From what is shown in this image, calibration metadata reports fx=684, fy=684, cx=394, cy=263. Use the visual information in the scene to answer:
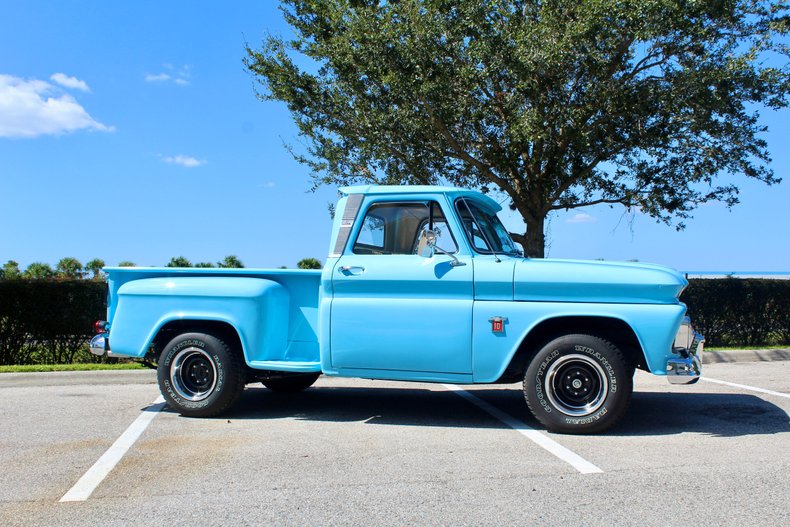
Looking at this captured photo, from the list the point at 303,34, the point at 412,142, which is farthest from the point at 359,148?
the point at 303,34

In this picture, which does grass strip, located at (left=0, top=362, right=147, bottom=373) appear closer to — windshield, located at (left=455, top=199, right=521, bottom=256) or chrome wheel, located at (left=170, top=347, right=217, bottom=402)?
chrome wheel, located at (left=170, top=347, right=217, bottom=402)

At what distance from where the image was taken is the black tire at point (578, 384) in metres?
5.68

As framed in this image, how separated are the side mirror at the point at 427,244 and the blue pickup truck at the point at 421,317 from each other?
1cm

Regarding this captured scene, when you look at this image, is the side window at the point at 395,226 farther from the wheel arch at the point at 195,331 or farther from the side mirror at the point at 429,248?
the wheel arch at the point at 195,331

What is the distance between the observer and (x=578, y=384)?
19.1 ft

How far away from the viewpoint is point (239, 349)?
6.63 m

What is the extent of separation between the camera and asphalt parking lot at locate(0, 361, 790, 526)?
13.1 ft

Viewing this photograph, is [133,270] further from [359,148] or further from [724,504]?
[359,148]

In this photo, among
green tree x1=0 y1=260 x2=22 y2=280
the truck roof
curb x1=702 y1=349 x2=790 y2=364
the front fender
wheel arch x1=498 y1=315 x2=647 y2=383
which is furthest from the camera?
green tree x1=0 y1=260 x2=22 y2=280

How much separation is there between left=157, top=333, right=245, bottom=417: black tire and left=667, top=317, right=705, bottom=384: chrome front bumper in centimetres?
387

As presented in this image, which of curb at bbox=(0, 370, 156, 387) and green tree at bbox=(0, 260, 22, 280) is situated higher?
green tree at bbox=(0, 260, 22, 280)

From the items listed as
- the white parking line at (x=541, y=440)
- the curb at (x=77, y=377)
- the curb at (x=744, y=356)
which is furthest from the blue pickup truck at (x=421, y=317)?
the curb at (x=744, y=356)

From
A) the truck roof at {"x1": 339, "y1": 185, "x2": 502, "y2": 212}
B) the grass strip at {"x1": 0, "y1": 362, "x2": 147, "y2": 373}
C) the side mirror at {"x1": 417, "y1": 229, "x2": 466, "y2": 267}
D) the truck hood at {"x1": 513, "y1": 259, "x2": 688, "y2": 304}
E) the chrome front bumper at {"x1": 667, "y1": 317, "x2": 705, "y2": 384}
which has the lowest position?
the grass strip at {"x1": 0, "y1": 362, "x2": 147, "y2": 373}

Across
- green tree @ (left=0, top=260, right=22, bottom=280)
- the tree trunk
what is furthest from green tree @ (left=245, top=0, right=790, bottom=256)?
green tree @ (left=0, top=260, right=22, bottom=280)
